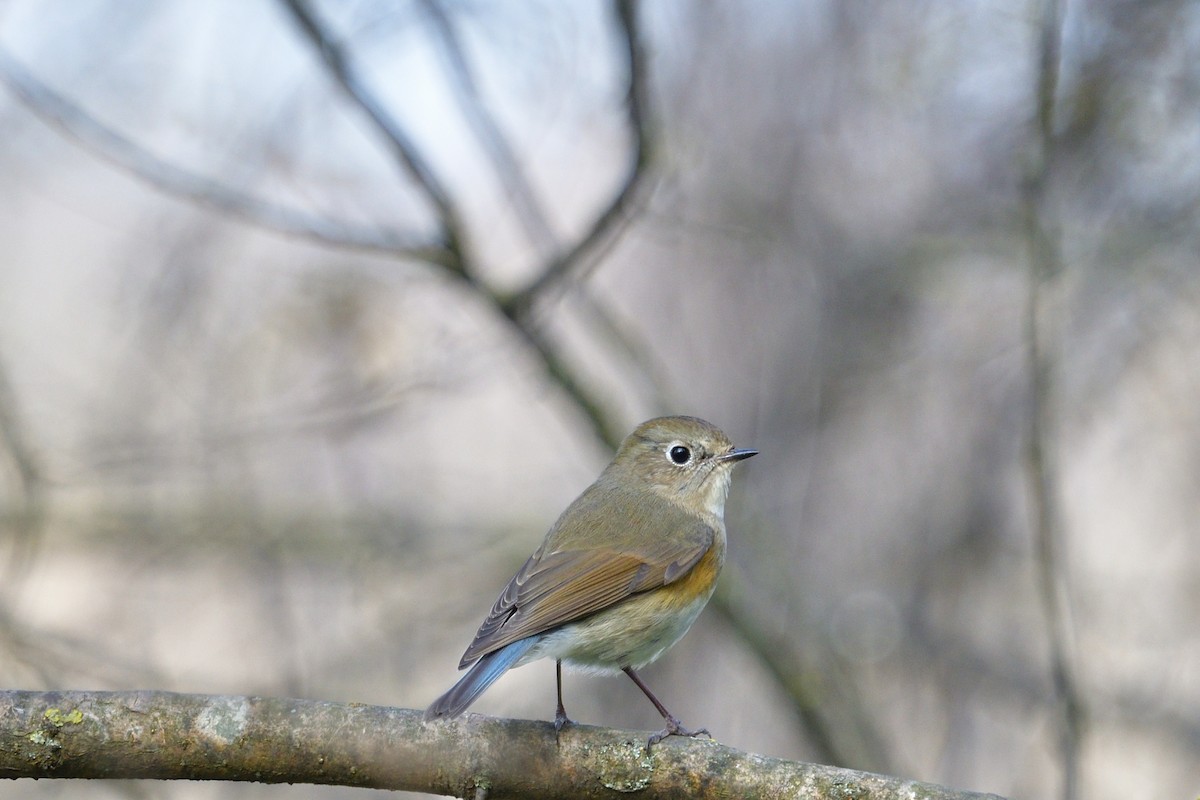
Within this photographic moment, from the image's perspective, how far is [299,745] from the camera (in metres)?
2.79

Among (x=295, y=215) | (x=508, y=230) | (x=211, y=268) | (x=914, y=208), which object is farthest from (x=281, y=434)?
(x=914, y=208)

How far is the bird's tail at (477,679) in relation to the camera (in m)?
2.82

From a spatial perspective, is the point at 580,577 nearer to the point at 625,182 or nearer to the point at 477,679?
the point at 477,679

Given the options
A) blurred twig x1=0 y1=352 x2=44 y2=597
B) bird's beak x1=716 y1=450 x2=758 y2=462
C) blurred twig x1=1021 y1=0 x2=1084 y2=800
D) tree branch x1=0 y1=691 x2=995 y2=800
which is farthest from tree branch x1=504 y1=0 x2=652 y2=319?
blurred twig x1=0 y1=352 x2=44 y2=597

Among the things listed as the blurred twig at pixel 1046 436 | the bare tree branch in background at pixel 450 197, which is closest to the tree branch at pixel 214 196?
the bare tree branch in background at pixel 450 197

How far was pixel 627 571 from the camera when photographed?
12.4 feet

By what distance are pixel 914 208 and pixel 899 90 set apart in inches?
52.4

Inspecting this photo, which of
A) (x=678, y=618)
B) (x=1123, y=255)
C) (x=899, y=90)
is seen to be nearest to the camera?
(x=678, y=618)

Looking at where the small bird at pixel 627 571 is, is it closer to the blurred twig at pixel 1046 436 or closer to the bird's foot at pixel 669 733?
the bird's foot at pixel 669 733

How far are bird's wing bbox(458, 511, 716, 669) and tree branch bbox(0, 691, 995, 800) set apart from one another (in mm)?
451

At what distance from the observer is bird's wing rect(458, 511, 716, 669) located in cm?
348

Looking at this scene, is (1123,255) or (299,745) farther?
(1123,255)

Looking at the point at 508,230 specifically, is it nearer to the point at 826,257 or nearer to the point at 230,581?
the point at 826,257

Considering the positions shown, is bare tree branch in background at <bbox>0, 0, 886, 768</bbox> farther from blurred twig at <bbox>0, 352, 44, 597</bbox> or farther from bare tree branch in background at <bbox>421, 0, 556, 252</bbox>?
blurred twig at <bbox>0, 352, 44, 597</bbox>
